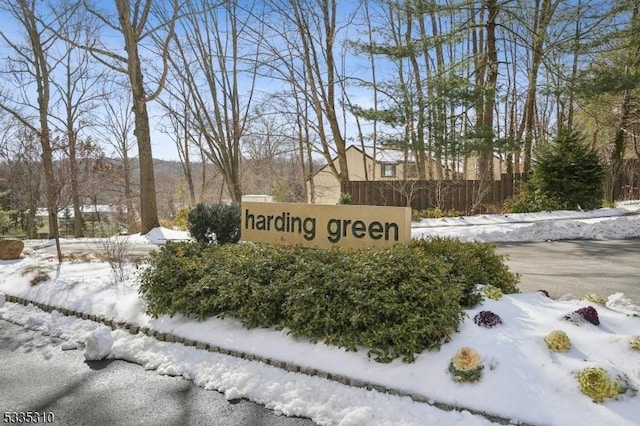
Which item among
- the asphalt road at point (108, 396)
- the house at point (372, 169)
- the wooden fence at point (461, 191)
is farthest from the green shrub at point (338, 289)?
the house at point (372, 169)

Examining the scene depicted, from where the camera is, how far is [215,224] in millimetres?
8602

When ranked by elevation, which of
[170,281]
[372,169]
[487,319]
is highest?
[372,169]

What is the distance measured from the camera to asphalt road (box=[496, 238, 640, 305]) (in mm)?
5879

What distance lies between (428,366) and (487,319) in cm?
73

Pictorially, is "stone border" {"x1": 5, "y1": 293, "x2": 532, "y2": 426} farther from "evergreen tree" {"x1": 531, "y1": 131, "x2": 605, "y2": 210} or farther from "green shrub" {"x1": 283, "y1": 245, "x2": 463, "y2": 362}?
"evergreen tree" {"x1": 531, "y1": 131, "x2": 605, "y2": 210}

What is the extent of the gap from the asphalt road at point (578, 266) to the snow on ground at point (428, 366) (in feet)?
5.23

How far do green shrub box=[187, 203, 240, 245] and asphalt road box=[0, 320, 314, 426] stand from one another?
4.51m

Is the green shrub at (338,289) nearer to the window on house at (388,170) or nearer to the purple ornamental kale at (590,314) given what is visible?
the purple ornamental kale at (590,314)

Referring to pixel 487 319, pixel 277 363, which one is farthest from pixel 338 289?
pixel 487 319

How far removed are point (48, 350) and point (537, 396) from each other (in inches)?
171

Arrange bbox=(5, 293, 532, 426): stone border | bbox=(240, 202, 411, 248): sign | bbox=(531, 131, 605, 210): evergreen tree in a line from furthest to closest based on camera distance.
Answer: bbox=(531, 131, 605, 210): evergreen tree, bbox=(240, 202, 411, 248): sign, bbox=(5, 293, 532, 426): stone border

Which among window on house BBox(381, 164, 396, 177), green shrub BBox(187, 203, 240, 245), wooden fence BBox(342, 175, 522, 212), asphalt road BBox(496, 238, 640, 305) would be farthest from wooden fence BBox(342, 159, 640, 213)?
window on house BBox(381, 164, 396, 177)

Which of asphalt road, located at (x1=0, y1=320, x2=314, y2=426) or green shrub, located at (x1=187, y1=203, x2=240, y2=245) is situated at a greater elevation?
green shrub, located at (x1=187, y1=203, x2=240, y2=245)

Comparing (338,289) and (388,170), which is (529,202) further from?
(388,170)
